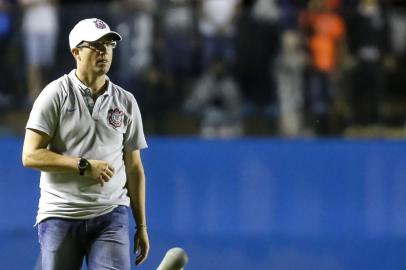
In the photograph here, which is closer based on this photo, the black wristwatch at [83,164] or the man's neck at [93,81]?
the black wristwatch at [83,164]

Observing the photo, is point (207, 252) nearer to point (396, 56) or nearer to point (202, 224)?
point (202, 224)

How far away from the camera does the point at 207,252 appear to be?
7.95 m

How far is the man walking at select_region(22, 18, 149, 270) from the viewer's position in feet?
16.3

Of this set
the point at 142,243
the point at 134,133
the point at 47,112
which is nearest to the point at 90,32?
the point at 47,112

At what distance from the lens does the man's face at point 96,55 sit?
499cm

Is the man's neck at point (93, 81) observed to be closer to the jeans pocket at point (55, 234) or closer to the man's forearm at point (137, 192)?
the man's forearm at point (137, 192)

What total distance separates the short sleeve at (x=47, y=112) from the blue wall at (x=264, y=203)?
275 cm

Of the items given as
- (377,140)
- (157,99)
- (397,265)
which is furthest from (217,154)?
(397,265)

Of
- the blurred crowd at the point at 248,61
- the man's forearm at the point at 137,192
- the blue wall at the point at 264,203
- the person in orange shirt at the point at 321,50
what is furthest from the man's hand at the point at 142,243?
the person in orange shirt at the point at 321,50

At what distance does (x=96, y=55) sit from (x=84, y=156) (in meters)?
0.45

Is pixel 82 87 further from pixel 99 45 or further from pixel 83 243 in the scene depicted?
pixel 83 243

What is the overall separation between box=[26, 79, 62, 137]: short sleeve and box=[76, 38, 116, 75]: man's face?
16 cm

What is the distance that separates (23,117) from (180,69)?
1.43 metres

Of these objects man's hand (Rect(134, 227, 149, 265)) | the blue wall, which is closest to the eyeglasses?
man's hand (Rect(134, 227, 149, 265))
